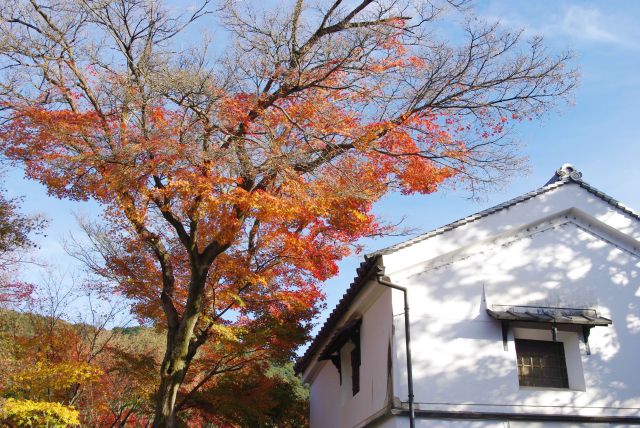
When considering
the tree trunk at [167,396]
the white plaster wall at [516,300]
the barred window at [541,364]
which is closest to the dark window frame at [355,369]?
the white plaster wall at [516,300]

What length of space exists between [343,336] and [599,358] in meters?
5.40

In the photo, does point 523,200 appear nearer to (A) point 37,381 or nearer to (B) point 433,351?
(B) point 433,351

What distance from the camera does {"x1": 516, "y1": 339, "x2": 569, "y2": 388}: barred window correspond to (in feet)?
33.7

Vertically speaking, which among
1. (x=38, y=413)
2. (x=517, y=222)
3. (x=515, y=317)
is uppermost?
(x=517, y=222)

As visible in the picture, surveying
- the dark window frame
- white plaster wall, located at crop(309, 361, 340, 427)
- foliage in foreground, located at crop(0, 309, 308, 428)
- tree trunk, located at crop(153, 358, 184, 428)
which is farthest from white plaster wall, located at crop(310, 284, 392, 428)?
tree trunk, located at crop(153, 358, 184, 428)

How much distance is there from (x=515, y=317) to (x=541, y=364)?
1.27 metres

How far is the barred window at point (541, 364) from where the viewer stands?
1028 centimetres

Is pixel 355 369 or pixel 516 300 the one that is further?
pixel 355 369

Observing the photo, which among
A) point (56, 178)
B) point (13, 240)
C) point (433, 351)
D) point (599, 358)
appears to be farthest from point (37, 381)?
point (599, 358)

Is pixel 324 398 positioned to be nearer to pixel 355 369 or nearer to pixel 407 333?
pixel 355 369

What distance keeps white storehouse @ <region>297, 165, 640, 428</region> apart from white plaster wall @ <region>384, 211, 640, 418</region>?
2 centimetres

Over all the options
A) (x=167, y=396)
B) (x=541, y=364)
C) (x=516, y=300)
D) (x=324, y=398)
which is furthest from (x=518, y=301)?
(x=324, y=398)

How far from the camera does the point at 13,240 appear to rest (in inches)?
648

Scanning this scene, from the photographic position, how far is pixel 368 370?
1166 cm
